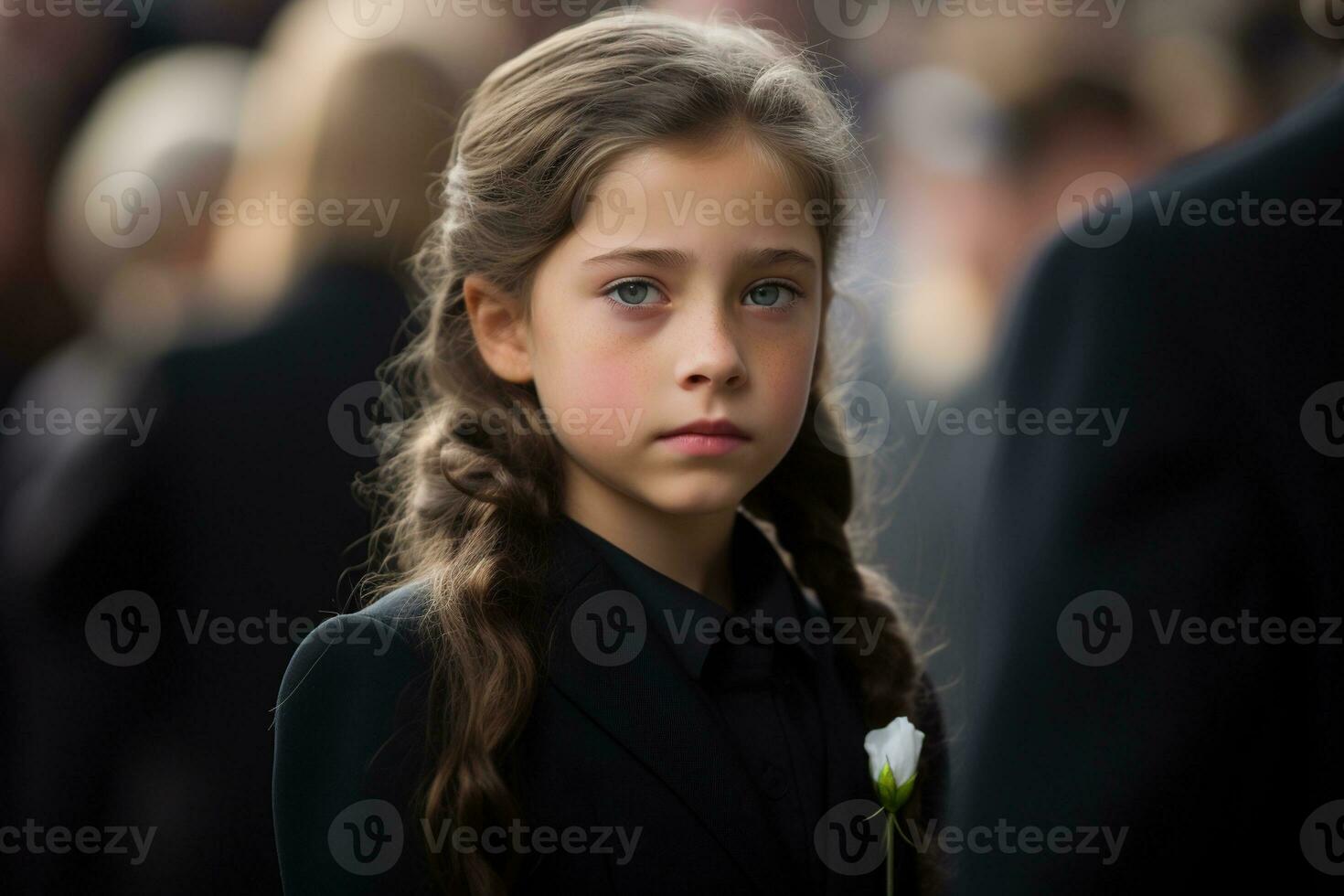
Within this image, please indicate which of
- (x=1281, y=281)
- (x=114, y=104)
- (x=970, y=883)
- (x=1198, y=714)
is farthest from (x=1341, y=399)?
(x=114, y=104)

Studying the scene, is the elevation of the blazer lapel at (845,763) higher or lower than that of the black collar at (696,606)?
lower

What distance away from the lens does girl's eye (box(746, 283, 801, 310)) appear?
1408mm

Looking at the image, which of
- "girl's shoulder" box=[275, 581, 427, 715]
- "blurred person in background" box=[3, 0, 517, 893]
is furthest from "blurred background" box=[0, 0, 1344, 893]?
"girl's shoulder" box=[275, 581, 427, 715]

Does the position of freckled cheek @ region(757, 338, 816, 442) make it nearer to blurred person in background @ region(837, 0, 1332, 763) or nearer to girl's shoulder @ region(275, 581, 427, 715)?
girl's shoulder @ region(275, 581, 427, 715)

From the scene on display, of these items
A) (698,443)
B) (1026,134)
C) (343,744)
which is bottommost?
(343,744)

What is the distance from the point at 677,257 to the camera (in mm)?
1341

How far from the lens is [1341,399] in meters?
1.05

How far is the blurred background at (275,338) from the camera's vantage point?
2041 mm

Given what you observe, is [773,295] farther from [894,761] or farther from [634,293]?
[894,761]

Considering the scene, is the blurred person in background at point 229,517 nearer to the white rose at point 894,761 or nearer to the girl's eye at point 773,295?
the girl's eye at point 773,295

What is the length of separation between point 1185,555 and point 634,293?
2.06ft

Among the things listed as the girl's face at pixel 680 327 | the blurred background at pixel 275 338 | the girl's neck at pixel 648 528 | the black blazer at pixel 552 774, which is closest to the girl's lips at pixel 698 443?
the girl's face at pixel 680 327

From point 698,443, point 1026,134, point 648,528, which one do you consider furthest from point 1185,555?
point 1026,134

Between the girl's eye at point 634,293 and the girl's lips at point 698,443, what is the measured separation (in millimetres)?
140
